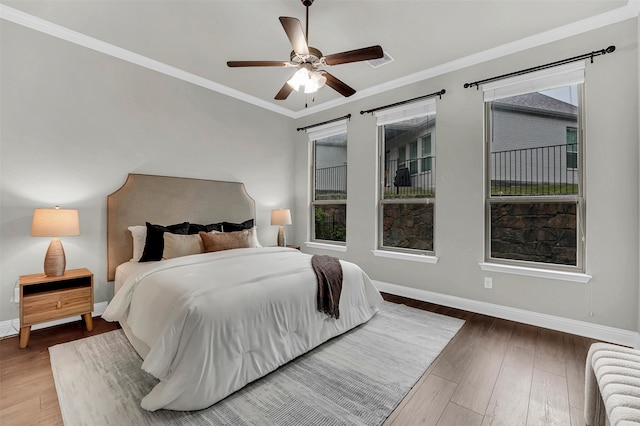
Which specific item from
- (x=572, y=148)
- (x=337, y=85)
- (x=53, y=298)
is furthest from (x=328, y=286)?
(x=572, y=148)

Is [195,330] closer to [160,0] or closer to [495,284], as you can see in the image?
[160,0]

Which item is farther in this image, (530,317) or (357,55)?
(530,317)

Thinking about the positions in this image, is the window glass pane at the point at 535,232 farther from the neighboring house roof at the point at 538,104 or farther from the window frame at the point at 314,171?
the window frame at the point at 314,171

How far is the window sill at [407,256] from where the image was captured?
3.67 meters

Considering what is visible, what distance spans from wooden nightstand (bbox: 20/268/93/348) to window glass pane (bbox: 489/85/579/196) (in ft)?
14.6

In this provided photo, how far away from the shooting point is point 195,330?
173cm

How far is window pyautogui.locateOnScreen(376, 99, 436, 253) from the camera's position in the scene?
3816 mm

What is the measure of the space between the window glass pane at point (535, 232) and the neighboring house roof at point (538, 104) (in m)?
0.96

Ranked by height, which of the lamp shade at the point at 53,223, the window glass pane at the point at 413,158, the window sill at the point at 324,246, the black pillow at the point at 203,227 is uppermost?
the window glass pane at the point at 413,158

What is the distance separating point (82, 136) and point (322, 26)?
9.14 ft

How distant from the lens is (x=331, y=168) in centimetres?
501

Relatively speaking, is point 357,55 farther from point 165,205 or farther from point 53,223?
point 53,223

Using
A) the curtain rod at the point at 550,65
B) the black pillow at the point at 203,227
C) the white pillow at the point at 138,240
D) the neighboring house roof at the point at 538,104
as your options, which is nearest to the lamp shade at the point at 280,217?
the black pillow at the point at 203,227

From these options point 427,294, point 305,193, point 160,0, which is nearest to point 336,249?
point 305,193
